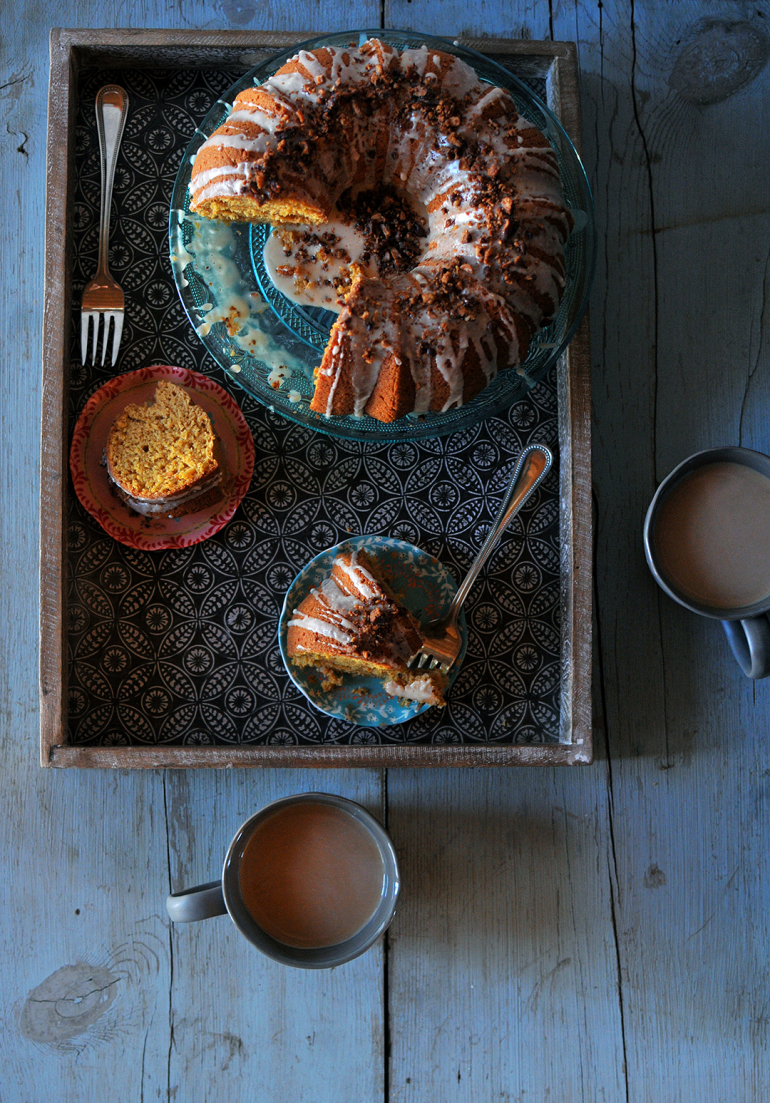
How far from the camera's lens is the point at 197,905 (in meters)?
1.20

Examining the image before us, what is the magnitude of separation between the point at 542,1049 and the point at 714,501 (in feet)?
3.23

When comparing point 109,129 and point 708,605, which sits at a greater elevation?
point 109,129

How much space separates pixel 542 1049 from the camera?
4.58 ft

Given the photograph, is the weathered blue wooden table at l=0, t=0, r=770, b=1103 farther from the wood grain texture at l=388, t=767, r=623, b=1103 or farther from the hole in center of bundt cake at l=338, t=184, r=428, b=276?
the hole in center of bundt cake at l=338, t=184, r=428, b=276

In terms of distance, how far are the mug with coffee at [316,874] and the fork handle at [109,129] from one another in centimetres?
100

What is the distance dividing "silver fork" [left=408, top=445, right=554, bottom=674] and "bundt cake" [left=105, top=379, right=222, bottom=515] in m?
0.42

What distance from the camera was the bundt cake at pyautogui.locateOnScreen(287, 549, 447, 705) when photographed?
1.22 m

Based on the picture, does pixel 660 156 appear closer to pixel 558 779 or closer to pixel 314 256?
pixel 314 256

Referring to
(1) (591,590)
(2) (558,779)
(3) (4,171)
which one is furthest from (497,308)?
(3) (4,171)

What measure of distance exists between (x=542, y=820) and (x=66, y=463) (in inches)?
38.9

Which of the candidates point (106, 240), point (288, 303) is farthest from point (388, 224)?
point (106, 240)

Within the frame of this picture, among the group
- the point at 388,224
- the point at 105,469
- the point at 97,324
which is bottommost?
the point at 105,469

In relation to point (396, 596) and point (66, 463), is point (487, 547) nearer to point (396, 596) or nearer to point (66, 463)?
point (396, 596)

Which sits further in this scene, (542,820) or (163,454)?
(542,820)
